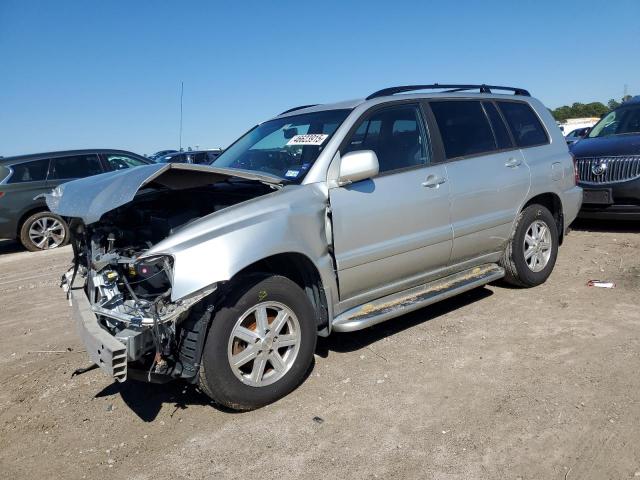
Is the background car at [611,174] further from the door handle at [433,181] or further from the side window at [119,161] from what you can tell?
the side window at [119,161]

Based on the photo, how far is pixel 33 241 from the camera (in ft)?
32.0

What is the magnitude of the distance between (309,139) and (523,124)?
95.7 inches

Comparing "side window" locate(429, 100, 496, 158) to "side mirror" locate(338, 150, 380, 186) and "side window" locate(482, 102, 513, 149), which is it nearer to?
"side window" locate(482, 102, 513, 149)

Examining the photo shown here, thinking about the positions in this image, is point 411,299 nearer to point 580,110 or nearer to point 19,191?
point 19,191

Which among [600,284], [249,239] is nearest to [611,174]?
[600,284]

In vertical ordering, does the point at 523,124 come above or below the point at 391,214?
above

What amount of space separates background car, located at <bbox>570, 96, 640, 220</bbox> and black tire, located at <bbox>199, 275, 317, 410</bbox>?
557 centimetres

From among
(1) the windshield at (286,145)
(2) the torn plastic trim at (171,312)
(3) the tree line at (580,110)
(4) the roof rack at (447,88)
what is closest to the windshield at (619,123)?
(4) the roof rack at (447,88)

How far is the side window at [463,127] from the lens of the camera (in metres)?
4.46

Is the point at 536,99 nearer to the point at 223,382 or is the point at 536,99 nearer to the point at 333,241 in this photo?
the point at 333,241

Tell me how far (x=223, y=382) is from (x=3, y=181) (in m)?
8.19

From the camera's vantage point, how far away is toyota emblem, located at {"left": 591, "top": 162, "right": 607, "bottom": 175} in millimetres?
7379

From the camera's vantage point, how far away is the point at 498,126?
4961 mm


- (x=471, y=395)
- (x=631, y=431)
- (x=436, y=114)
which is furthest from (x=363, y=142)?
(x=631, y=431)
